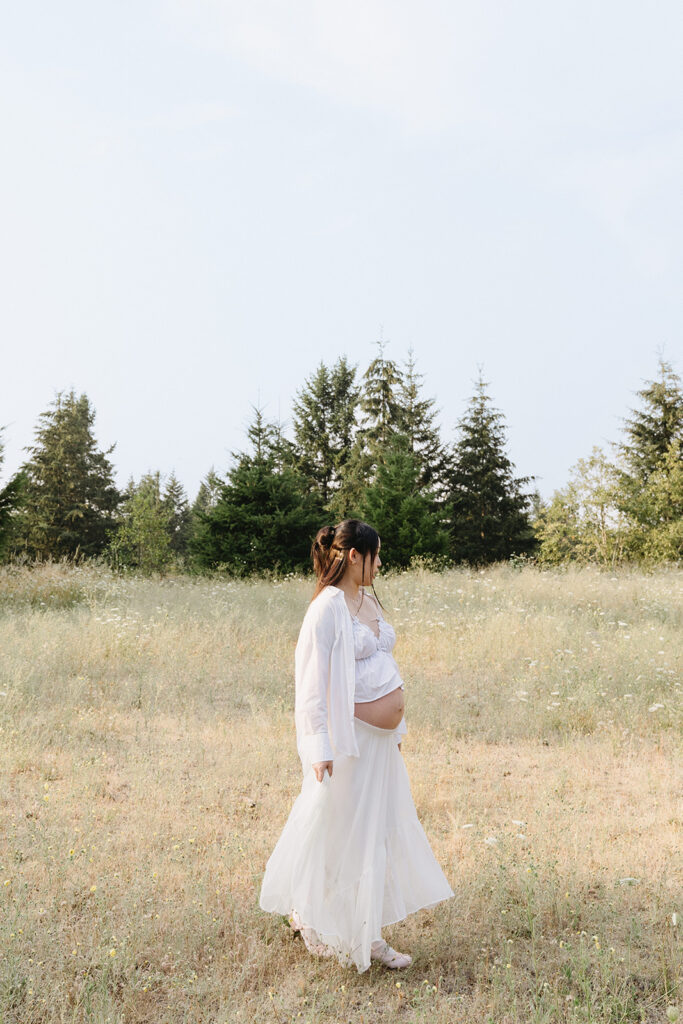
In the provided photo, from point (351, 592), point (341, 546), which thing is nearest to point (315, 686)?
point (351, 592)

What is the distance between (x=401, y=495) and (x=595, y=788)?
1826cm

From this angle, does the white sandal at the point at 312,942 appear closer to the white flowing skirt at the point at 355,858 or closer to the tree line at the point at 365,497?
the white flowing skirt at the point at 355,858

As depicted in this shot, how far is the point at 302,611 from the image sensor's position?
497 inches

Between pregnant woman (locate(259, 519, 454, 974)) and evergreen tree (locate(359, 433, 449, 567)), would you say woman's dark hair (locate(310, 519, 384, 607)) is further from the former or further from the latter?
evergreen tree (locate(359, 433, 449, 567))

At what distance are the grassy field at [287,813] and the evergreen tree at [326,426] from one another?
24.7 meters

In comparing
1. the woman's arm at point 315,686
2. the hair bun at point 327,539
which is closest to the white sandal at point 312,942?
the woman's arm at point 315,686

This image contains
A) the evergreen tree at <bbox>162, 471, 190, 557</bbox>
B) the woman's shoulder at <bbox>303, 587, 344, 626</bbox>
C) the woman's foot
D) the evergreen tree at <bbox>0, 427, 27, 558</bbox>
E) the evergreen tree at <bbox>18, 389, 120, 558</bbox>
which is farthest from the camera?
the evergreen tree at <bbox>162, 471, 190, 557</bbox>

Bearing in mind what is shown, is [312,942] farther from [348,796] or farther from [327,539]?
[327,539]

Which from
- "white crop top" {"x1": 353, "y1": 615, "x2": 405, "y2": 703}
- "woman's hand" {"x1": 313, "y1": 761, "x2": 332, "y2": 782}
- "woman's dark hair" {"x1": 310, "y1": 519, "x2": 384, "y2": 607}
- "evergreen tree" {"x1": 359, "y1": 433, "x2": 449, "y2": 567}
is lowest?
"woman's hand" {"x1": 313, "y1": 761, "x2": 332, "y2": 782}

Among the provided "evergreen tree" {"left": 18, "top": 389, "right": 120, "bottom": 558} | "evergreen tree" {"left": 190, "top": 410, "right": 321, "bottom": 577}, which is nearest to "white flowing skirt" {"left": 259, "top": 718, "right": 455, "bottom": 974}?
"evergreen tree" {"left": 190, "top": 410, "right": 321, "bottom": 577}

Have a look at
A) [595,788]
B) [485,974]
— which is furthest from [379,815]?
[595,788]

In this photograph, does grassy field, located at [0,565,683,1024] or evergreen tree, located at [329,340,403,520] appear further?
evergreen tree, located at [329,340,403,520]

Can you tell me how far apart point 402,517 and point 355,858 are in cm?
2047

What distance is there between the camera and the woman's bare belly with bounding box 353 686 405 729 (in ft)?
11.2
